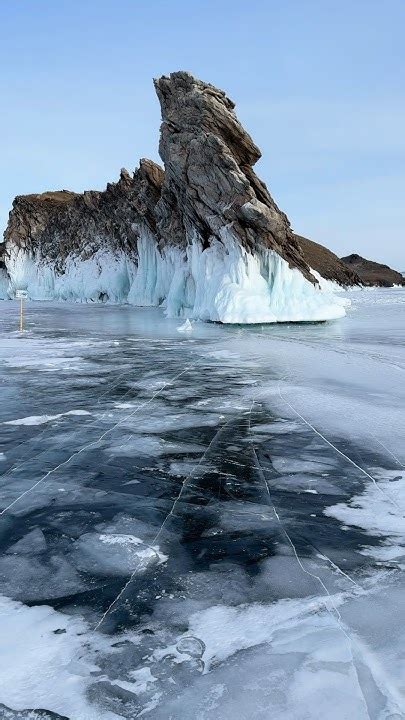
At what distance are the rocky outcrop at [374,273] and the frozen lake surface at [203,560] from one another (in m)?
150

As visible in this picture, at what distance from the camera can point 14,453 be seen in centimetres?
508

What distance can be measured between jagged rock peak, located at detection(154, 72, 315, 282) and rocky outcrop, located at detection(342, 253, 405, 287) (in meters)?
128

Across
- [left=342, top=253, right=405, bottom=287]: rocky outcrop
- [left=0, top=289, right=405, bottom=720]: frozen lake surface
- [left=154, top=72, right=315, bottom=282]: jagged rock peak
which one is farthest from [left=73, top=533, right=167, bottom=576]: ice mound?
[left=342, top=253, right=405, bottom=287]: rocky outcrop

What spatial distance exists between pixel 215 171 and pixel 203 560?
78.5 feet

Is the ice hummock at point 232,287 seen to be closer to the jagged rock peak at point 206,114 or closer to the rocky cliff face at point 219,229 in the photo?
the rocky cliff face at point 219,229

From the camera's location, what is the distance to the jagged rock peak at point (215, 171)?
24.2 metres

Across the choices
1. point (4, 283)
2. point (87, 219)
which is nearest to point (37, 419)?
point (87, 219)

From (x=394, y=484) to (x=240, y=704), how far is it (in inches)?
100

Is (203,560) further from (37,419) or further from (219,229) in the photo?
(219,229)

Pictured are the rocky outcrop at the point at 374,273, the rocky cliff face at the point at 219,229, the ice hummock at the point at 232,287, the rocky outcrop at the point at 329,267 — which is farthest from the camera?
the rocky outcrop at the point at 374,273

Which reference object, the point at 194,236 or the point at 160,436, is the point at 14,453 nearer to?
the point at 160,436

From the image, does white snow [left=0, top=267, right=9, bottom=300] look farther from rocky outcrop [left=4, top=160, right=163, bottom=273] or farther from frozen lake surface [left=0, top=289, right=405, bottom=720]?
frozen lake surface [left=0, top=289, right=405, bottom=720]

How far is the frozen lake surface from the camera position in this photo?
2.14 meters

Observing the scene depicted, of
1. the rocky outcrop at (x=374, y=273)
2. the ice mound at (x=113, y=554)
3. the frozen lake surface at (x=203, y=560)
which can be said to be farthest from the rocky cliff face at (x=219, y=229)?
the rocky outcrop at (x=374, y=273)
